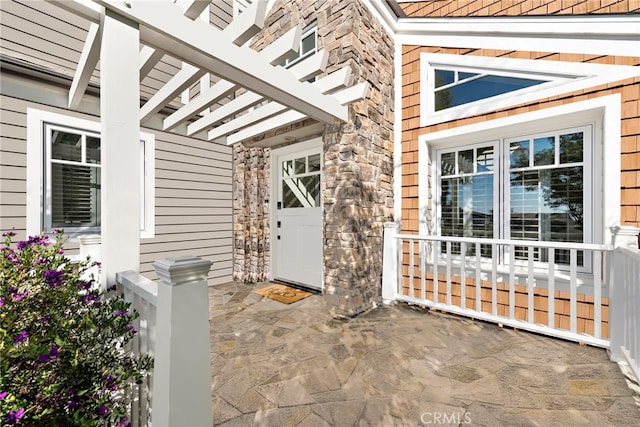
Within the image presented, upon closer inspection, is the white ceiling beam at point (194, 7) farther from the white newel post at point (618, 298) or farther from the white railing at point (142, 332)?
the white newel post at point (618, 298)

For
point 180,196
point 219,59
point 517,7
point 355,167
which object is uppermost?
point 517,7

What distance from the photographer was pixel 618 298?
2.17 meters

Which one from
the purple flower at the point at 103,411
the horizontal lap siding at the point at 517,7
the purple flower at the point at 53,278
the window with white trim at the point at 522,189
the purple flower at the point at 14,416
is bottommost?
the purple flower at the point at 103,411

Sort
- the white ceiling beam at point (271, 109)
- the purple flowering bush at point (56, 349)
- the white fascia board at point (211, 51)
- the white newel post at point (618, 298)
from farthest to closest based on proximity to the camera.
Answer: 1. the white ceiling beam at point (271, 109)
2. the white newel post at point (618, 298)
3. the white fascia board at point (211, 51)
4. the purple flowering bush at point (56, 349)

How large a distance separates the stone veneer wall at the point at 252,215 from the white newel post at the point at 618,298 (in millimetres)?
4041

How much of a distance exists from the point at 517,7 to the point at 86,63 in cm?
453

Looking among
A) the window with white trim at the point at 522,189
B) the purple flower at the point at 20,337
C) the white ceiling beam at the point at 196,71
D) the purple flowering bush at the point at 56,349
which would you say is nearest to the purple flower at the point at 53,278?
the purple flowering bush at the point at 56,349

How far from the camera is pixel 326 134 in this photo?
3.29m

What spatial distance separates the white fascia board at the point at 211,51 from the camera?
1615mm

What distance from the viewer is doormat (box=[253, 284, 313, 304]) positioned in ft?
12.1

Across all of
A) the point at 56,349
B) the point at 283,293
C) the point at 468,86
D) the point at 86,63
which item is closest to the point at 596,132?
the point at 468,86

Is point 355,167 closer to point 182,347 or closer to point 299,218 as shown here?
point 299,218

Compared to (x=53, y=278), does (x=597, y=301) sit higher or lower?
lower

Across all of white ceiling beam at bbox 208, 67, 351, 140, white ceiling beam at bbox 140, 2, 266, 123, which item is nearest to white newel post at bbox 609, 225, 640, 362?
white ceiling beam at bbox 208, 67, 351, 140
